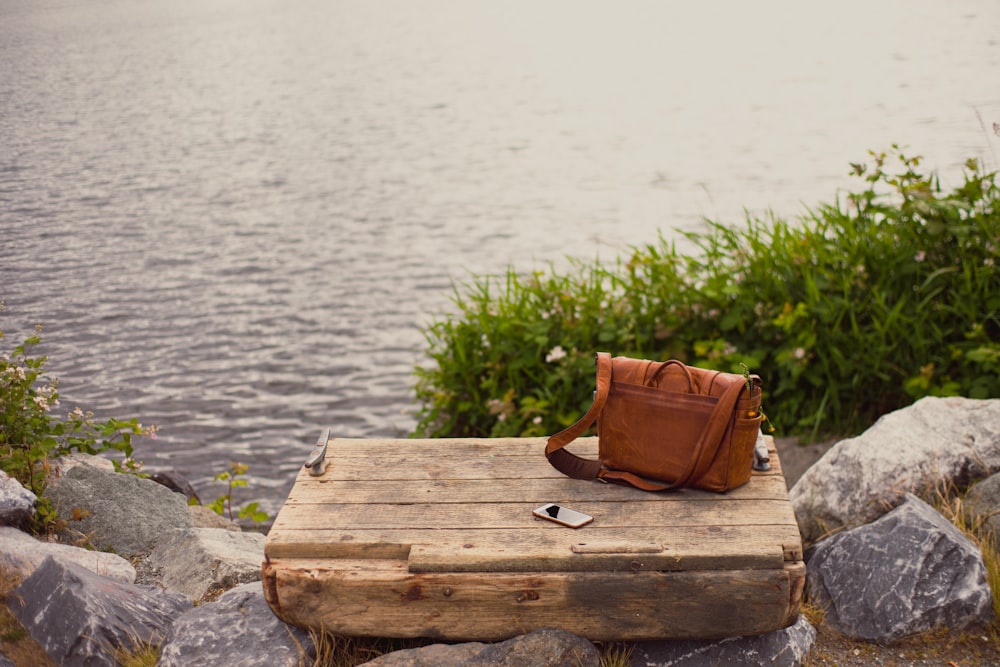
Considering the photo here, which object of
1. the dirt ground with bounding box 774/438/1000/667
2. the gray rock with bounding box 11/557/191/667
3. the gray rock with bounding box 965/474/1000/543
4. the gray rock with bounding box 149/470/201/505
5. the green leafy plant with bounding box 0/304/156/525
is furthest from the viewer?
the gray rock with bounding box 149/470/201/505

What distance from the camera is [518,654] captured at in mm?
2828

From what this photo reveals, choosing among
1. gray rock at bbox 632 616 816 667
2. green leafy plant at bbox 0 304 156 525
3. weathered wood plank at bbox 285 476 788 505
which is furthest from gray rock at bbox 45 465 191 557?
gray rock at bbox 632 616 816 667

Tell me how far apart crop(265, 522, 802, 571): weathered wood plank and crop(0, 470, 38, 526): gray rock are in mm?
1687

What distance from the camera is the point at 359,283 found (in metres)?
8.90

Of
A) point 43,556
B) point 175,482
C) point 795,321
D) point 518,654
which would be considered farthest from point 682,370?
point 175,482

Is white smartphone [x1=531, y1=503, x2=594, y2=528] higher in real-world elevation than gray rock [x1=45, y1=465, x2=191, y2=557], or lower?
higher

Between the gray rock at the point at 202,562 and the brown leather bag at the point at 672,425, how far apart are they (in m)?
1.50

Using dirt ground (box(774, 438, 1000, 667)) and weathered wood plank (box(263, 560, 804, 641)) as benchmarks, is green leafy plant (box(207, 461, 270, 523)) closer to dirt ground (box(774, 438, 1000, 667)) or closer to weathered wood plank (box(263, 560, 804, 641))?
weathered wood plank (box(263, 560, 804, 641))

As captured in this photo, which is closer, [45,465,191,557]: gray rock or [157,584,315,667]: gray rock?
[157,584,315,667]: gray rock

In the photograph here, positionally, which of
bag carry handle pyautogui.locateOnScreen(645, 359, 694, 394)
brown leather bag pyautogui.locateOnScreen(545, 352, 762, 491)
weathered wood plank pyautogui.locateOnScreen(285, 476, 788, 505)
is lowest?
weathered wood plank pyautogui.locateOnScreen(285, 476, 788, 505)

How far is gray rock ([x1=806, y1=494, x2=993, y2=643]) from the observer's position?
3367mm

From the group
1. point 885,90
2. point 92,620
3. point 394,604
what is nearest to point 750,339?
point 394,604

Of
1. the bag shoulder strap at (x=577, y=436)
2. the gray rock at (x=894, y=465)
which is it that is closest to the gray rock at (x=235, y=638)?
→ the bag shoulder strap at (x=577, y=436)

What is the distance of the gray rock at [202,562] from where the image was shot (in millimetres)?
3797
